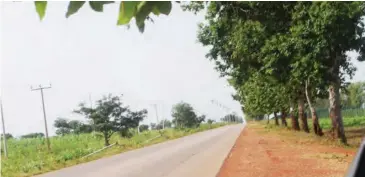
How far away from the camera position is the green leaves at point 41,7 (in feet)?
3.85

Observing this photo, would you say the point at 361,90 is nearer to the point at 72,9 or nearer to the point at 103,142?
the point at 103,142

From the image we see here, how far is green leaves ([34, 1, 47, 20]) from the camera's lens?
1.17m

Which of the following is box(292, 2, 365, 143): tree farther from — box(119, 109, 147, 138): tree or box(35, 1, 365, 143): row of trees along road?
box(119, 109, 147, 138): tree

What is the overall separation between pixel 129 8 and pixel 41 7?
0.76ft

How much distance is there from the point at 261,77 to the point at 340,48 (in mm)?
6531

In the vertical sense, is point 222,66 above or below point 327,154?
above

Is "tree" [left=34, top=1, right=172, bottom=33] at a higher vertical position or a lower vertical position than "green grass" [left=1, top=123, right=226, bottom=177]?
higher

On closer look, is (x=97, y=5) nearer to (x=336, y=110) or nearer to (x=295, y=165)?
(x=295, y=165)

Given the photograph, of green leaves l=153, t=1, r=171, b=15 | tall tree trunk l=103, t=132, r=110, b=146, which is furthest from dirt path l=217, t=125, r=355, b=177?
tall tree trunk l=103, t=132, r=110, b=146

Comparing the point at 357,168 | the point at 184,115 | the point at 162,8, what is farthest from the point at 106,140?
the point at 184,115

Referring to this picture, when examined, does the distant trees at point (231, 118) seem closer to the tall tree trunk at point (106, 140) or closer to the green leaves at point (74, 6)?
the tall tree trunk at point (106, 140)

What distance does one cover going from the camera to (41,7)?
1.20 m

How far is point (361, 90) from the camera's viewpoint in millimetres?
87312

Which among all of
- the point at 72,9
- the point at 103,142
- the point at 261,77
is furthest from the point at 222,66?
the point at 72,9
